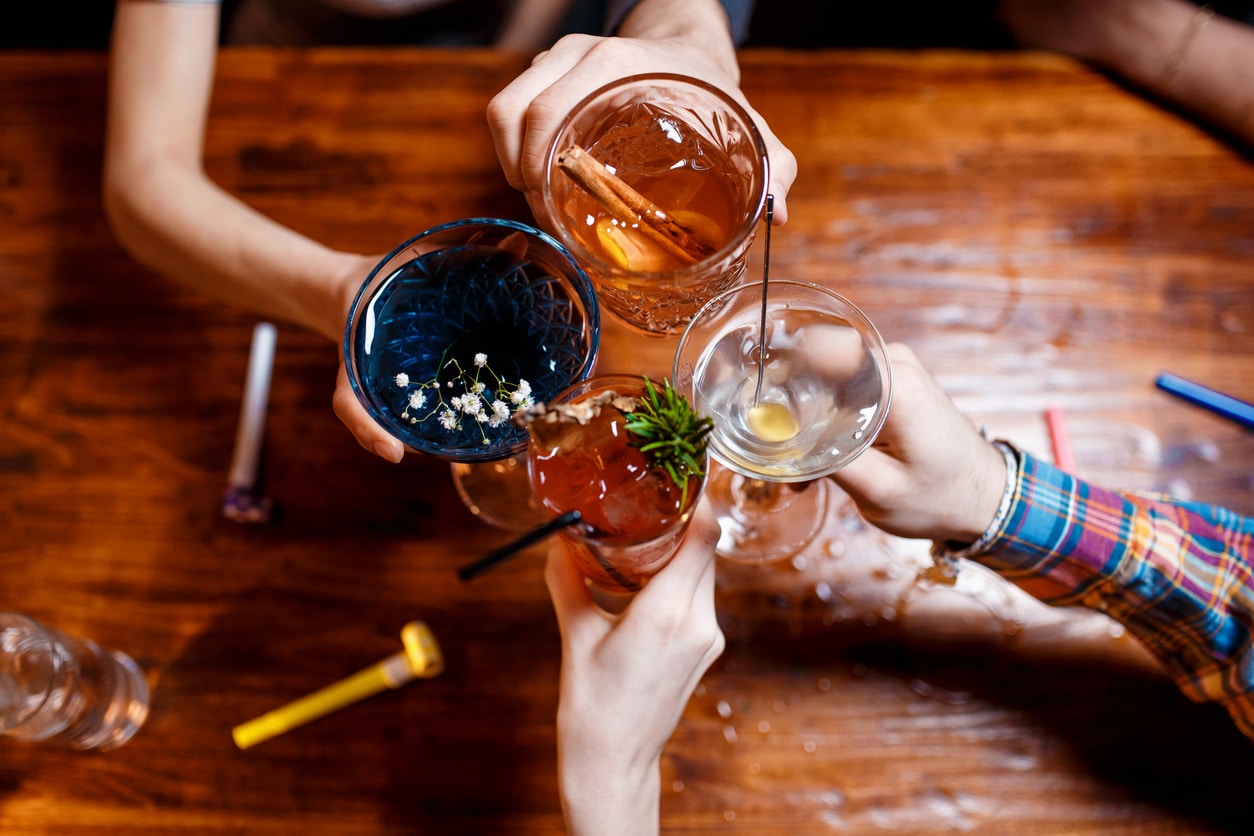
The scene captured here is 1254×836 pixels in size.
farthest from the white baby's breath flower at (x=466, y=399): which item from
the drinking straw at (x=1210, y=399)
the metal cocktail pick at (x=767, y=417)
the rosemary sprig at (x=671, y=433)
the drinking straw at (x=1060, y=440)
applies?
the drinking straw at (x=1210, y=399)

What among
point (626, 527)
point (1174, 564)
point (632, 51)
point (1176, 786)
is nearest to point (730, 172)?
point (632, 51)

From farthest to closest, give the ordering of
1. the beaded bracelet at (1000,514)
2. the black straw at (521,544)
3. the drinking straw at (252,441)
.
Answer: the drinking straw at (252,441) → the beaded bracelet at (1000,514) → the black straw at (521,544)

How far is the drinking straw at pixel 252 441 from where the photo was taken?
5.03 feet

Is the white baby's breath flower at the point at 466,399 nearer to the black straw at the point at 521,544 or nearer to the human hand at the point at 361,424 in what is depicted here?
the human hand at the point at 361,424

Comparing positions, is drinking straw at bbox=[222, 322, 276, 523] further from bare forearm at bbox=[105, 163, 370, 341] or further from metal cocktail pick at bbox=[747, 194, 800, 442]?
metal cocktail pick at bbox=[747, 194, 800, 442]

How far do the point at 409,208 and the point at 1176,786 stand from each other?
1.83m

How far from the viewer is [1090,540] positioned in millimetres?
1326

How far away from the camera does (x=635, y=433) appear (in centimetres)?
98

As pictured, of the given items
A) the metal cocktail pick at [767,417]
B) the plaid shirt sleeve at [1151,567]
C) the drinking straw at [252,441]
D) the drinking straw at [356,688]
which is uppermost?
the metal cocktail pick at [767,417]

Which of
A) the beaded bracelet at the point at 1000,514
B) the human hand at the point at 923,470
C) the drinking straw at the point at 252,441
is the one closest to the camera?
the human hand at the point at 923,470

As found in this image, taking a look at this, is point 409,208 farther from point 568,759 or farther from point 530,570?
point 568,759

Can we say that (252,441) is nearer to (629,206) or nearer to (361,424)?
(361,424)

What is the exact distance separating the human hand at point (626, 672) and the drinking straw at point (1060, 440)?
31.2 inches

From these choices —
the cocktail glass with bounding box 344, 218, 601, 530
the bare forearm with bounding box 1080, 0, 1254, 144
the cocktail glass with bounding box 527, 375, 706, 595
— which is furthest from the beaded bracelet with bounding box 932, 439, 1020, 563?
the bare forearm with bounding box 1080, 0, 1254, 144
